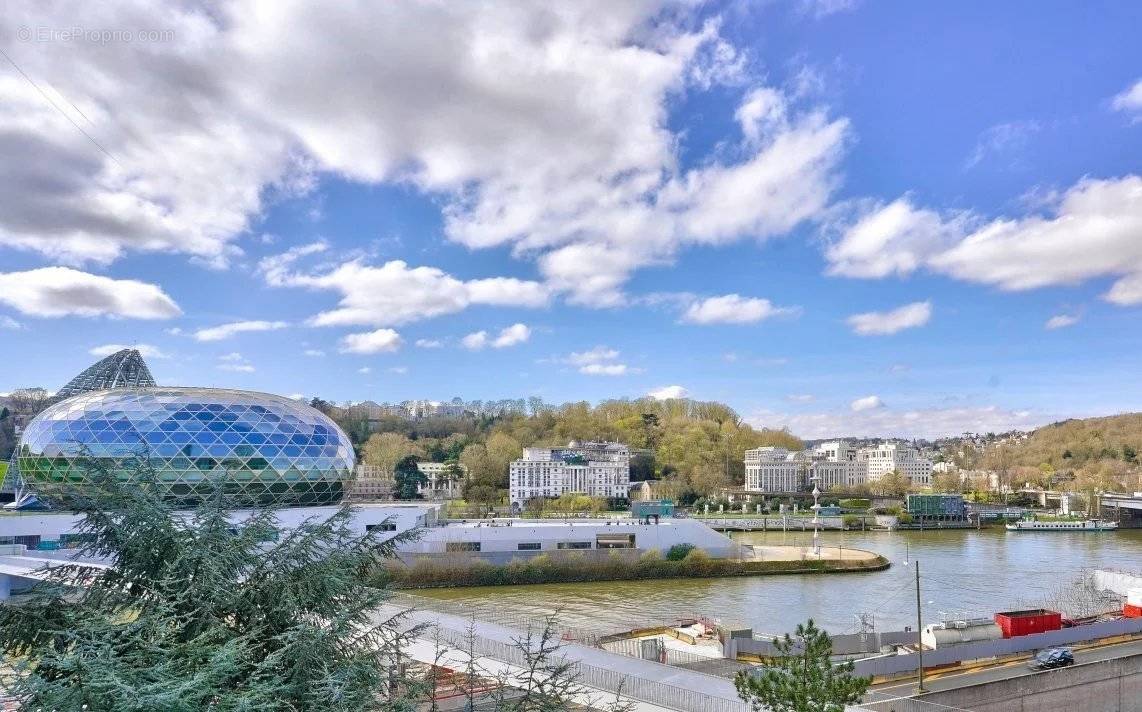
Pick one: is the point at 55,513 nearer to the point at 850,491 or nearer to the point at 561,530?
the point at 561,530

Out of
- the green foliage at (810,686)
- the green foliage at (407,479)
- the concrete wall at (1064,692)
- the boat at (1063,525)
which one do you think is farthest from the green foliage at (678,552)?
the boat at (1063,525)

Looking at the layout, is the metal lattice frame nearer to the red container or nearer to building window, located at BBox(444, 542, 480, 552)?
building window, located at BBox(444, 542, 480, 552)

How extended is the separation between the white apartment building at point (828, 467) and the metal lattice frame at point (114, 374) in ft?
186

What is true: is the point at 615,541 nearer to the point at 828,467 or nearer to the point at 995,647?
the point at 995,647

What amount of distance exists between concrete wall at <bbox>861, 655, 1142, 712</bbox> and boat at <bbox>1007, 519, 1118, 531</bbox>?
45.4m

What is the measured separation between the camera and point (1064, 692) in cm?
1473

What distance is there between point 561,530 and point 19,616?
95.6 feet

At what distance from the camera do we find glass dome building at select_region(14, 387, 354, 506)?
2816 centimetres

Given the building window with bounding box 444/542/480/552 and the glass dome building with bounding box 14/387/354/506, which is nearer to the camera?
the glass dome building with bounding box 14/387/354/506

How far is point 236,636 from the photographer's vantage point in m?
→ 4.74

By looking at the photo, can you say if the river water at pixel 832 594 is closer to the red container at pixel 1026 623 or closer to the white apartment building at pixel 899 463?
the red container at pixel 1026 623

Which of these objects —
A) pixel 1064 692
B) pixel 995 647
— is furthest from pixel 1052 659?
pixel 995 647

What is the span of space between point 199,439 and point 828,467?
7898 cm

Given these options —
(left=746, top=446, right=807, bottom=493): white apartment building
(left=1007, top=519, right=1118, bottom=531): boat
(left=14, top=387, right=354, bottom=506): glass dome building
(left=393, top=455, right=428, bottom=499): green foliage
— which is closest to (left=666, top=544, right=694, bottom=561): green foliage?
(left=14, top=387, right=354, bottom=506): glass dome building
